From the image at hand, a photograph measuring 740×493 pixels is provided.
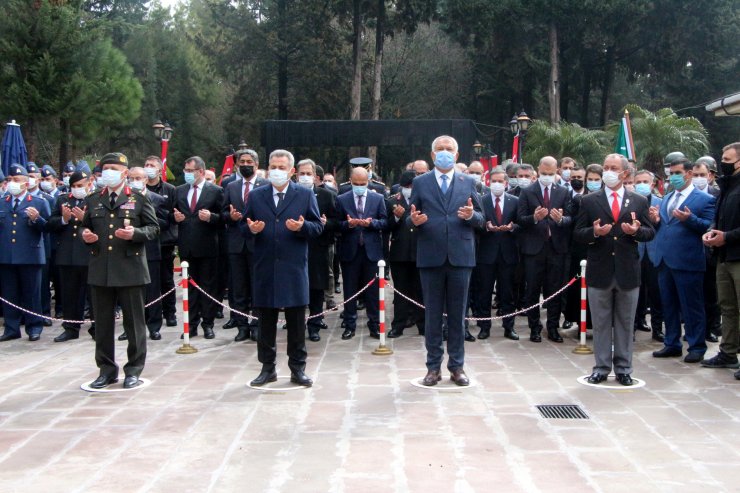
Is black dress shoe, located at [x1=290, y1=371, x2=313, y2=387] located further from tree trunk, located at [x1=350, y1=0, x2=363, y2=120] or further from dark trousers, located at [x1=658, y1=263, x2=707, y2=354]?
tree trunk, located at [x1=350, y1=0, x2=363, y2=120]

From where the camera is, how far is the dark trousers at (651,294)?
1046cm

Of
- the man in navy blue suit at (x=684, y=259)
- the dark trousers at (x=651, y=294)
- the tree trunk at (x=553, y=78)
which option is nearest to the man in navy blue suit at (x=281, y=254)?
the man in navy blue suit at (x=684, y=259)

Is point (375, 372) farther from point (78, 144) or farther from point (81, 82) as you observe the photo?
point (78, 144)

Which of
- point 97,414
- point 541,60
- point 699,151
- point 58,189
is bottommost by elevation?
point 97,414

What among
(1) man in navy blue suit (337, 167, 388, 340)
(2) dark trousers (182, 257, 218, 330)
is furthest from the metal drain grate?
(2) dark trousers (182, 257, 218, 330)

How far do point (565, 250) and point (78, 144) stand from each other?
80.6 ft

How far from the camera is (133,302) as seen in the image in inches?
310

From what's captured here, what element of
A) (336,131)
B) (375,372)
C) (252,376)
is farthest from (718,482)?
(336,131)

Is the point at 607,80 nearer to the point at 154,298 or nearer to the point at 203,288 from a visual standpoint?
the point at 203,288

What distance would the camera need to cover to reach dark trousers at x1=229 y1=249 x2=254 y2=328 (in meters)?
10.4

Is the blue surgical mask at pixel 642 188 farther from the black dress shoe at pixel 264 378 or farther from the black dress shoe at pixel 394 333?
the black dress shoe at pixel 264 378

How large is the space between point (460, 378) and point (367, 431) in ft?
5.80

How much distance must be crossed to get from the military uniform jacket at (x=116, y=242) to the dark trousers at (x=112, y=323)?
0.45 feet

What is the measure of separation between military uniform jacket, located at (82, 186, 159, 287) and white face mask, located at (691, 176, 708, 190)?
6136mm
